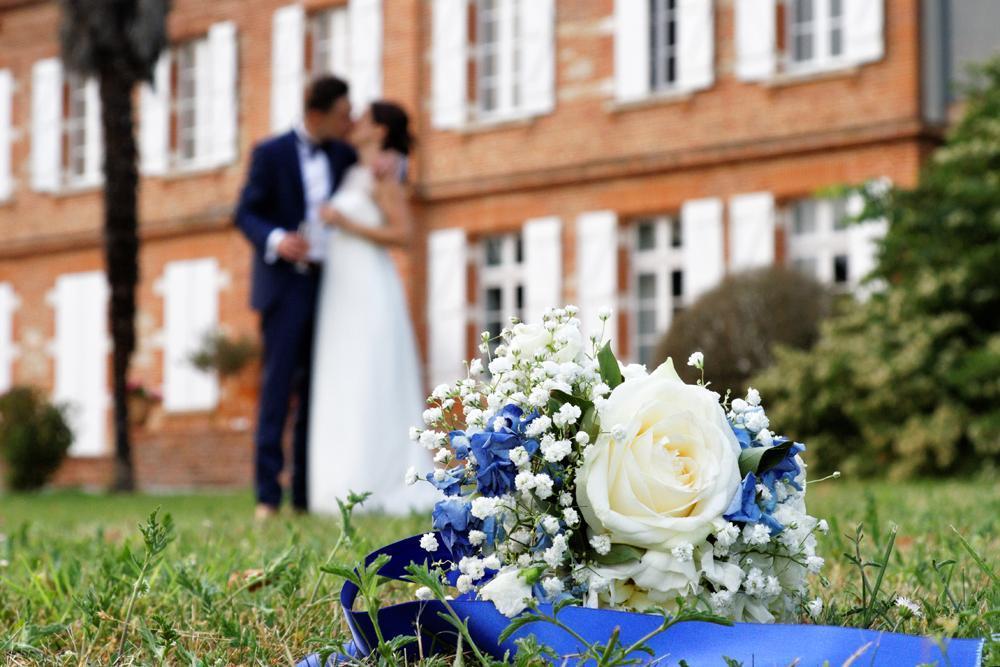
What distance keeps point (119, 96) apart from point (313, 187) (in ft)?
32.3

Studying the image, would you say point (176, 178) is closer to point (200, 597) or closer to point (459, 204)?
point (459, 204)

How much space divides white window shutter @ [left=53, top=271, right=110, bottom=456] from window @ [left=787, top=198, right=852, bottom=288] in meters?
10.7

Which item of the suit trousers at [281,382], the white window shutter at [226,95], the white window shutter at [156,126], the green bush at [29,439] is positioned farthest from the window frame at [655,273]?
the suit trousers at [281,382]

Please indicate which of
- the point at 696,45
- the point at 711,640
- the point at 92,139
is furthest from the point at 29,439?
the point at 711,640

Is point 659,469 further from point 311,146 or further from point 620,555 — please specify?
point 311,146

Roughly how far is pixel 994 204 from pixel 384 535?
8170 mm

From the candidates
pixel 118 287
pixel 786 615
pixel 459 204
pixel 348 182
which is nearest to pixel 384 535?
pixel 786 615

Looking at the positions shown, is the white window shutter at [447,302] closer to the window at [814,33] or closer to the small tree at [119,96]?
the small tree at [119,96]

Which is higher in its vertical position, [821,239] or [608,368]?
[821,239]

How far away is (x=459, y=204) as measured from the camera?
1870cm

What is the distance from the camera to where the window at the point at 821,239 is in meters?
15.7

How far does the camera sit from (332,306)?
765 cm

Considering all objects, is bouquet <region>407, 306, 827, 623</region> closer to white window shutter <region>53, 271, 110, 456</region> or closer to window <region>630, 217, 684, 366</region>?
window <region>630, 217, 684, 366</region>

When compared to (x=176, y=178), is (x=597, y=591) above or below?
below
